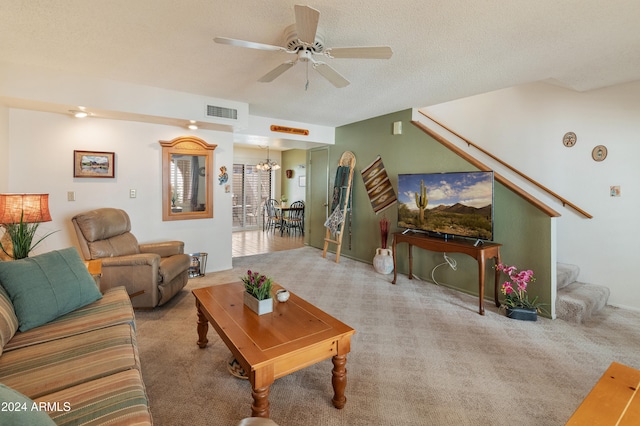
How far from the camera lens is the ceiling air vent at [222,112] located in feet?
12.9

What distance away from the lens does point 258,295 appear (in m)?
1.99

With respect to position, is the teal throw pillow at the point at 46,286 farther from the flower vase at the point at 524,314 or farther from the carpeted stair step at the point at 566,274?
the carpeted stair step at the point at 566,274

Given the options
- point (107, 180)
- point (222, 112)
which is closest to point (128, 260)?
point (107, 180)

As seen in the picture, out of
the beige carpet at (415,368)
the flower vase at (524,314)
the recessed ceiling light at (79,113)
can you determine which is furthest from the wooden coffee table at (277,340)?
the recessed ceiling light at (79,113)

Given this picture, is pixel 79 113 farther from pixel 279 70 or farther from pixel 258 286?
pixel 258 286

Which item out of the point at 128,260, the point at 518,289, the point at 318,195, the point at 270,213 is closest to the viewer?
the point at 128,260

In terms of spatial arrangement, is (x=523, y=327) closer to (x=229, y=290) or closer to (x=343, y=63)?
(x=229, y=290)

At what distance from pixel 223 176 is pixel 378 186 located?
8.29ft

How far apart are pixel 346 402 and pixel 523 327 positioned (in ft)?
6.79

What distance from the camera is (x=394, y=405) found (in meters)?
1.79

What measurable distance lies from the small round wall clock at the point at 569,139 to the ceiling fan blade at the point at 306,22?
138 inches

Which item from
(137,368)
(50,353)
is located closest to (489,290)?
(137,368)

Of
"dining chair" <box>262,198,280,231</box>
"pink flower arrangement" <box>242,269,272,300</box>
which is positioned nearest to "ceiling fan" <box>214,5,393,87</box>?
"pink flower arrangement" <box>242,269,272,300</box>

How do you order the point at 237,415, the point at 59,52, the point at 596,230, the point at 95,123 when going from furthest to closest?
the point at 95,123
the point at 596,230
the point at 59,52
the point at 237,415
